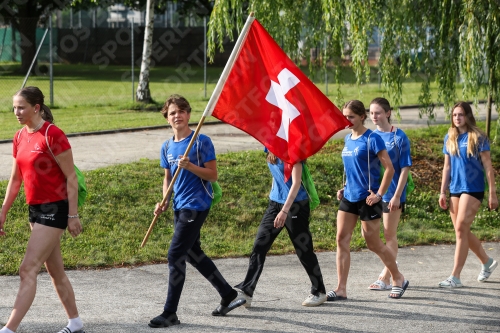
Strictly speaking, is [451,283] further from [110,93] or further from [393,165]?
[110,93]

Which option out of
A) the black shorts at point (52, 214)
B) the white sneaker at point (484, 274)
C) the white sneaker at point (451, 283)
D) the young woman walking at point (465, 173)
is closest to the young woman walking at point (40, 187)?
the black shorts at point (52, 214)

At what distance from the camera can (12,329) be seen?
574 cm

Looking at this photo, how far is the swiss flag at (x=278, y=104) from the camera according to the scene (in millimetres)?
6668

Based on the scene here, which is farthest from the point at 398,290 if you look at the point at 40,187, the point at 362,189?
the point at 40,187

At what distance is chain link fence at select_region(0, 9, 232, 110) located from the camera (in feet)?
97.7

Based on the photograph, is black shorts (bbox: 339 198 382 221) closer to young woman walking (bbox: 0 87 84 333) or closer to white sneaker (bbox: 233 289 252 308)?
white sneaker (bbox: 233 289 252 308)

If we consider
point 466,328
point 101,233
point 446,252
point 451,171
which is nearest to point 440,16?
point 446,252

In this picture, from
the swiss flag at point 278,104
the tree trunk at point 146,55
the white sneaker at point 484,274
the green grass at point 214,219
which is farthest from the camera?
the tree trunk at point 146,55

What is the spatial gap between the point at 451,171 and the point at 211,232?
328cm

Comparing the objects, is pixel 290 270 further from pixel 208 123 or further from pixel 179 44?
pixel 179 44

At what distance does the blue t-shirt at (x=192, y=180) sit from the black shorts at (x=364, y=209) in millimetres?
1344

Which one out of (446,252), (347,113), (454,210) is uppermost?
(347,113)

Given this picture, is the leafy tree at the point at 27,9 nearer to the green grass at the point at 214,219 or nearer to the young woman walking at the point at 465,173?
the green grass at the point at 214,219

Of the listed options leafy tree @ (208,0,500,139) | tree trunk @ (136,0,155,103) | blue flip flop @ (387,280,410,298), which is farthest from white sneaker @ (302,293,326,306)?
tree trunk @ (136,0,155,103)
